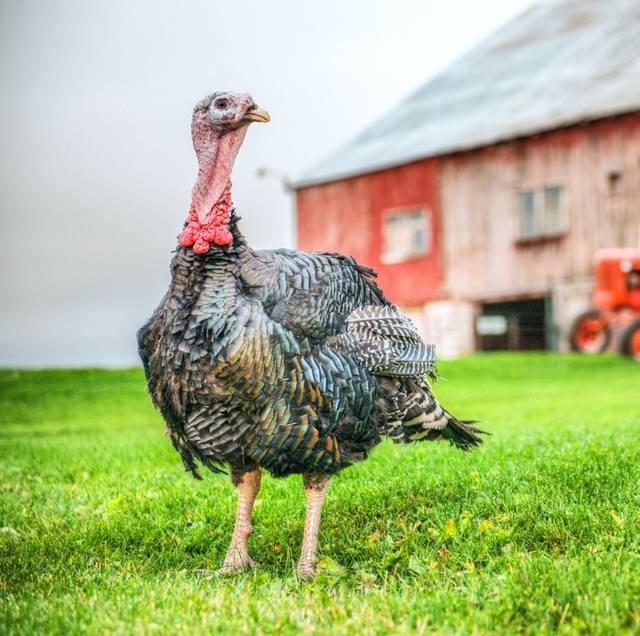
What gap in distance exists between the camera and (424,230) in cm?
2555

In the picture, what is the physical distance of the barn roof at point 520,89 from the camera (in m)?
22.9

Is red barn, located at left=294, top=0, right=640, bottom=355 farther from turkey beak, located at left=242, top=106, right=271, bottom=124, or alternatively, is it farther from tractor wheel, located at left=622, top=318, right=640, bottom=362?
turkey beak, located at left=242, top=106, right=271, bottom=124

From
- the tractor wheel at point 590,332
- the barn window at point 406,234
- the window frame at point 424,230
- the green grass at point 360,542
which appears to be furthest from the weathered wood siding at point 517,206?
the green grass at point 360,542

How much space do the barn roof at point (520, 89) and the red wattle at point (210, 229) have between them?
18251 millimetres

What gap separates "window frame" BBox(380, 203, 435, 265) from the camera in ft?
83.0

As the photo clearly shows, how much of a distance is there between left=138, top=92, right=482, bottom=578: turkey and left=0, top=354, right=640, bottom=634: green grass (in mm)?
523

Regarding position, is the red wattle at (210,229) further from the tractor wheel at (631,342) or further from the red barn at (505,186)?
the red barn at (505,186)

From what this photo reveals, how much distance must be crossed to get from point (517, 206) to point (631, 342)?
563 cm

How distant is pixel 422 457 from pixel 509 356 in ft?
46.5

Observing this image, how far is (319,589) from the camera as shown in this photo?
461 cm

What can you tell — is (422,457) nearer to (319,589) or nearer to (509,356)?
(319,589)

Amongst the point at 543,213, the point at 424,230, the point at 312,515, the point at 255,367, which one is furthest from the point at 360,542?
the point at 424,230

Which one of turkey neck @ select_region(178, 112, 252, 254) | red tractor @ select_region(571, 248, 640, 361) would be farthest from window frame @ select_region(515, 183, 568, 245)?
turkey neck @ select_region(178, 112, 252, 254)

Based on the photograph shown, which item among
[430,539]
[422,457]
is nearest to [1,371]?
[422,457]
